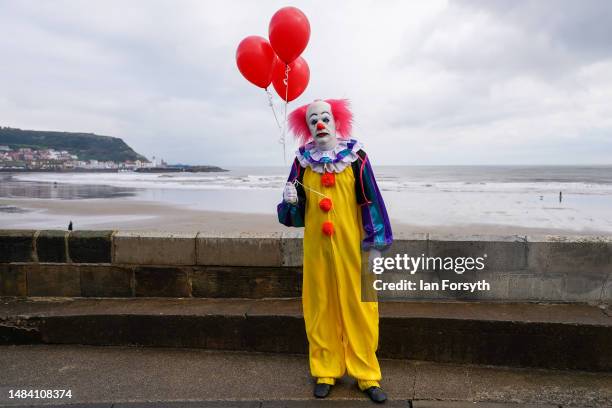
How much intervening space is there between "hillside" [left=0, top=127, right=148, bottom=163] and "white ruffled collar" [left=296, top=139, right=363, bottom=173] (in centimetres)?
11372

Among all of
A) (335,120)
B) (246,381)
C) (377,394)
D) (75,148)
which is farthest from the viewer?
(75,148)

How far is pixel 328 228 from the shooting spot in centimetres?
287

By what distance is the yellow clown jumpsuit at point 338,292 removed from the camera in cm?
291

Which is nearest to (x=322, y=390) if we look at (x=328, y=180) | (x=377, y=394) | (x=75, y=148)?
(x=377, y=394)

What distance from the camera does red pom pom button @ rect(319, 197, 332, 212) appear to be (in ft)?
9.45

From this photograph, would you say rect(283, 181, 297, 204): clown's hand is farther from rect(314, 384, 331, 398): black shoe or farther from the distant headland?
the distant headland

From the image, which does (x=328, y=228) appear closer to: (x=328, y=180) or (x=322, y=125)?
(x=328, y=180)

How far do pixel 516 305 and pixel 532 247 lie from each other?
451 mm

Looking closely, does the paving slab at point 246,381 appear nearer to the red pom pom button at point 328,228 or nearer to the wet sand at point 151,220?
the red pom pom button at point 328,228

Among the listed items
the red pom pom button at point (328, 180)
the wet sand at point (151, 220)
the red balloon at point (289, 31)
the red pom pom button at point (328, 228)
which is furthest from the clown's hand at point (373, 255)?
the wet sand at point (151, 220)

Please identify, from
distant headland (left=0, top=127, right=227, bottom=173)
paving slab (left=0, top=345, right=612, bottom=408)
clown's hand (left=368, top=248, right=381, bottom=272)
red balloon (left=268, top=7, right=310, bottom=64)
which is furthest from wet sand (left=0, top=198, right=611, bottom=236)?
distant headland (left=0, top=127, right=227, bottom=173)

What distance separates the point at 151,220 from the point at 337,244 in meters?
11.5

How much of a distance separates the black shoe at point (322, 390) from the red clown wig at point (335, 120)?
1567 mm

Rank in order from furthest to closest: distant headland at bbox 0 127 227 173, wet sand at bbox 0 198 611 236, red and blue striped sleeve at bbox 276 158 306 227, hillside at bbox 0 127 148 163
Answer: hillside at bbox 0 127 148 163
distant headland at bbox 0 127 227 173
wet sand at bbox 0 198 611 236
red and blue striped sleeve at bbox 276 158 306 227
